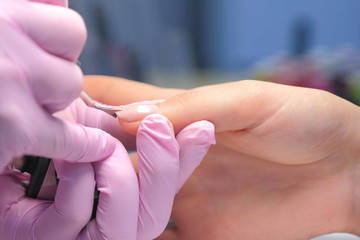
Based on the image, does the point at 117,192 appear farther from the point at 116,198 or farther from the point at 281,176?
the point at 281,176

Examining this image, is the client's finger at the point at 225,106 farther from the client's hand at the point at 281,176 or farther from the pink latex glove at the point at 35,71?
the pink latex glove at the point at 35,71

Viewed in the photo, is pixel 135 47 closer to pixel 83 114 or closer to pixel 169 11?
pixel 169 11

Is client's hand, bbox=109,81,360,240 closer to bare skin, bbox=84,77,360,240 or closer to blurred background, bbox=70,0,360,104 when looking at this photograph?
bare skin, bbox=84,77,360,240

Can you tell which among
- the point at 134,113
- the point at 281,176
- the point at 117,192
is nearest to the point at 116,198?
the point at 117,192

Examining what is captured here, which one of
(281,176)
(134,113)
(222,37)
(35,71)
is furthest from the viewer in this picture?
(222,37)

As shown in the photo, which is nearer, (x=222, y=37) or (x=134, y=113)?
(x=134, y=113)

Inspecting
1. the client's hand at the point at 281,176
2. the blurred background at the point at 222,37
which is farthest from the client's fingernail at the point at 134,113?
the blurred background at the point at 222,37

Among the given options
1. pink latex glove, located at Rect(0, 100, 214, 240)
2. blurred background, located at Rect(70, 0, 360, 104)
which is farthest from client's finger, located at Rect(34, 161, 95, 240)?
blurred background, located at Rect(70, 0, 360, 104)

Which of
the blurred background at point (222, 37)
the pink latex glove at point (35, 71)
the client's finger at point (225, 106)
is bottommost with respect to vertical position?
the blurred background at point (222, 37)
